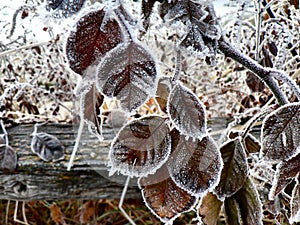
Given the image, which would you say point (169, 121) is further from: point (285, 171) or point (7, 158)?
point (7, 158)

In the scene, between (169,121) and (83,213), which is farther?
(83,213)

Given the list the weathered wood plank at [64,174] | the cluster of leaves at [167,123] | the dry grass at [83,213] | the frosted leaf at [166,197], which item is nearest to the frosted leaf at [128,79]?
the cluster of leaves at [167,123]

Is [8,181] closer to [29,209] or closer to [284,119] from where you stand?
[29,209]

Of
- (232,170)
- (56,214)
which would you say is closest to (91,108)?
(232,170)

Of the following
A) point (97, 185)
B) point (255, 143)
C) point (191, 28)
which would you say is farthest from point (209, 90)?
point (191, 28)

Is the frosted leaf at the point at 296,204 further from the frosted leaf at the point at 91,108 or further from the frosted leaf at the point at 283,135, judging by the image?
the frosted leaf at the point at 91,108

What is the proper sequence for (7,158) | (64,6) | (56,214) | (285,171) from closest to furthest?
(64,6), (285,171), (7,158), (56,214)

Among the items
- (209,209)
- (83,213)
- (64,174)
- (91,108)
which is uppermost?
(91,108)
